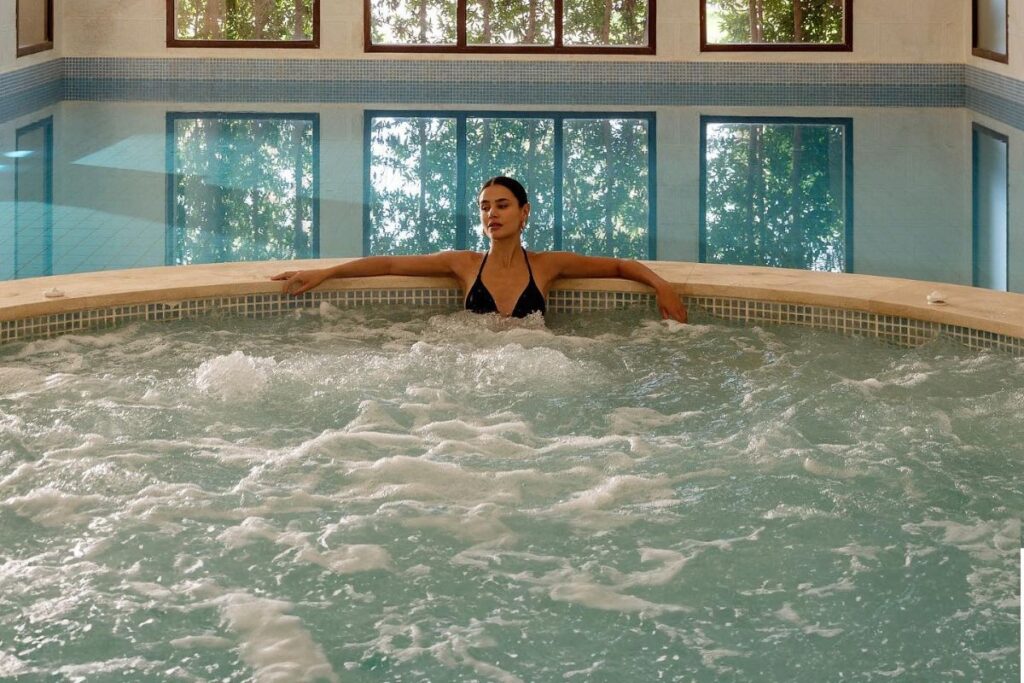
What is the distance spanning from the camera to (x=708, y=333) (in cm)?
485

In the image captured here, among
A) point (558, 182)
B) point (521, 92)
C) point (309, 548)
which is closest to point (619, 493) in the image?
point (309, 548)

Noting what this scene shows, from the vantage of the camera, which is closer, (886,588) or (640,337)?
(886,588)

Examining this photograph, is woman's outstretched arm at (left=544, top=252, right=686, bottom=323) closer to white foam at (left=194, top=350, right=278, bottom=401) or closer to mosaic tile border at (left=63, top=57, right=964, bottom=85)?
white foam at (left=194, top=350, right=278, bottom=401)

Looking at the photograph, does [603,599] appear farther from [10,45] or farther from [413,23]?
[413,23]

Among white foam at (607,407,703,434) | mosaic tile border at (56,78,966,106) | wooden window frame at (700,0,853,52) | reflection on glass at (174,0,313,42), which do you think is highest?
reflection on glass at (174,0,313,42)

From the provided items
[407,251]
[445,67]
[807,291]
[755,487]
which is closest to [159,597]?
[755,487]

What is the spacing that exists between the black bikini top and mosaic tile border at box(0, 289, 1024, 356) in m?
0.16

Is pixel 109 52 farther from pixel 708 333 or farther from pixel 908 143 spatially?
pixel 708 333

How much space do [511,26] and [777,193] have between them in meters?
5.20

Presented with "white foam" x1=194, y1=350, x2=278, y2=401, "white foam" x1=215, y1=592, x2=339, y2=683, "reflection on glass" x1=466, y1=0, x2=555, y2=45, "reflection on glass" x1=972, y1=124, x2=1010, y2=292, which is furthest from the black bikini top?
"reflection on glass" x1=466, y1=0, x2=555, y2=45

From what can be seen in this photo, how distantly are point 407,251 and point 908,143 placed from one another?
14.2 feet

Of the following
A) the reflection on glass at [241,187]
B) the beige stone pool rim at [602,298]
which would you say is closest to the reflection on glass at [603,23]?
the reflection on glass at [241,187]

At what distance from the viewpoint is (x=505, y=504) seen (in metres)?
3.41

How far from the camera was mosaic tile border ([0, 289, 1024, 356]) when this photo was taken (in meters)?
4.58
